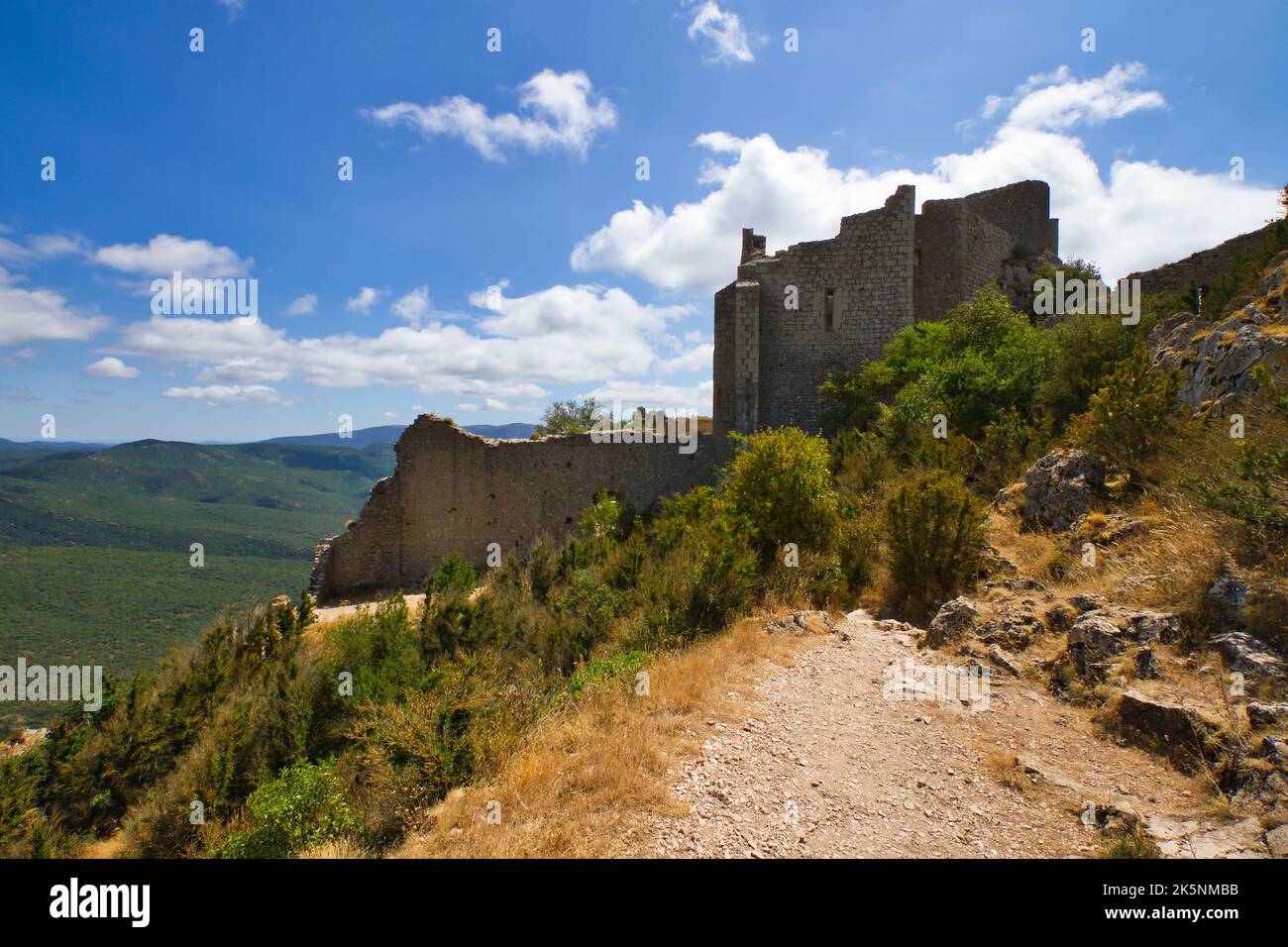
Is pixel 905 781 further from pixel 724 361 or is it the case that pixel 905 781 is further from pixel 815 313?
pixel 815 313

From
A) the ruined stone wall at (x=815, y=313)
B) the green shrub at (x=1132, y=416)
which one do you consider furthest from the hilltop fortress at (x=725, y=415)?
the green shrub at (x=1132, y=416)

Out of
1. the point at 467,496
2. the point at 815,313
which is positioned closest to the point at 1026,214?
the point at 815,313

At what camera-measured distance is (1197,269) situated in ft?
49.9

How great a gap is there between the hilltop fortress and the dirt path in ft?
34.2

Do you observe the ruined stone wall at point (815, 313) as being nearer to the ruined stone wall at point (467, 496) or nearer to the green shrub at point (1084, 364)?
the ruined stone wall at point (467, 496)

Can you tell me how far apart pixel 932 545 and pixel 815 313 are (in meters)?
9.89

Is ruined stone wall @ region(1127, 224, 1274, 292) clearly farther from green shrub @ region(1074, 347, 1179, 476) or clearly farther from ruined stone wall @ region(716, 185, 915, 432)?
green shrub @ region(1074, 347, 1179, 476)

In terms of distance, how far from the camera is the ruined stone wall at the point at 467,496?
613 inches

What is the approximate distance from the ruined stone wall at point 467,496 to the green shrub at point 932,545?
328 inches

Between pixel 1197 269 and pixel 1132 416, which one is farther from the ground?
pixel 1197 269

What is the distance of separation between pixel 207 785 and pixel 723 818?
→ 5409 millimetres

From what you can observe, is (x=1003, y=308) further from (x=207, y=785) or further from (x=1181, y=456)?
(x=207, y=785)

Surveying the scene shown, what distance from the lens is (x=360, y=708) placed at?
18.0ft
